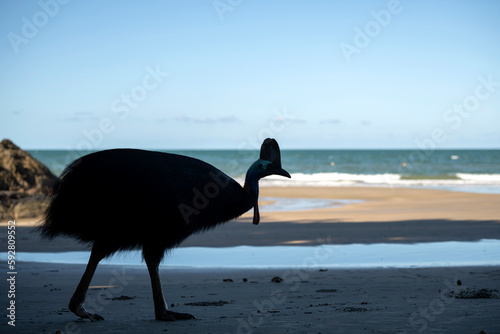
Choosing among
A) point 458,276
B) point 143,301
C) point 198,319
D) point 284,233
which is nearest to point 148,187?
point 198,319

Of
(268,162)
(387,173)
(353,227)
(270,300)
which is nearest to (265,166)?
(268,162)

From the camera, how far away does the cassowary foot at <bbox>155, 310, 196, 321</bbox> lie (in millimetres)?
6125

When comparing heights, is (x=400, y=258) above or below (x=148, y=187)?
below

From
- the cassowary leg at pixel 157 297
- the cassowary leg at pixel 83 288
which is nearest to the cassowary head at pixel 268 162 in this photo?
the cassowary leg at pixel 157 297

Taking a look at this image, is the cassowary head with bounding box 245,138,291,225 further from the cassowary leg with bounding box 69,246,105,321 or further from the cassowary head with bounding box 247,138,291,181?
the cassowary leg with bounding box 69,246,105,321

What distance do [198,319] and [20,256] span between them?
276 inches

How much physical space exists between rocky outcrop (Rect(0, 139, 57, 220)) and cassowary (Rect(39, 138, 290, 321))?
12.9m

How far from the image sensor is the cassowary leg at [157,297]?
20.0 ft

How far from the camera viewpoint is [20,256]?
11914 mm

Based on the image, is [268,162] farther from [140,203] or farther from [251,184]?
[140,203]

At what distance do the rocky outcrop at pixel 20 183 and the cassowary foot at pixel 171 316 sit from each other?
43.3 feet

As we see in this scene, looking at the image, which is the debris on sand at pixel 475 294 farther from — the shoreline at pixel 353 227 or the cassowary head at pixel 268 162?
the shoreline at pixel 353 227

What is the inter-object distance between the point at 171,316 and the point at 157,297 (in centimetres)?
25

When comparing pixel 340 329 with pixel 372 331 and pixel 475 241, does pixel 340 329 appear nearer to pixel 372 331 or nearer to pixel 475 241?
pixel 372 331
